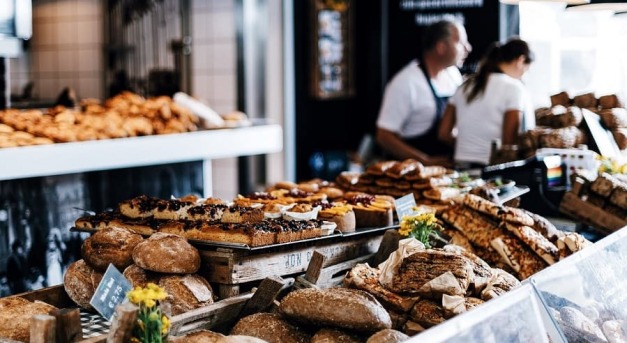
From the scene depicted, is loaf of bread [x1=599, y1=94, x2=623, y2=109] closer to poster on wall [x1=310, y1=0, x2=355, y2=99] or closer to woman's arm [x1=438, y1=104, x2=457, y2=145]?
woman's arm [x1=438, y1=104, x2=457, y2=145]

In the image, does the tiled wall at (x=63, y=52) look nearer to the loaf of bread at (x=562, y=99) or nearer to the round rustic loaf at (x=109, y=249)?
→ the loaf of bread at (x=562, y=99)

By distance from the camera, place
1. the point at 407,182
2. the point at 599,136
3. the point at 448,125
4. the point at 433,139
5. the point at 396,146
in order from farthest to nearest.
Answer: the point at 433,139 → the point at 396,146 → the point at 448,125 → the point at 599,136 → the point at 407,182

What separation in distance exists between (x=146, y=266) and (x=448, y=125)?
14.3 feet

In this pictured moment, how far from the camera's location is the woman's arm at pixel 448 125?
21.5ft

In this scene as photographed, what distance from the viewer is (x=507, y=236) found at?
312cm

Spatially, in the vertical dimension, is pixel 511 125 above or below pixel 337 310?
above

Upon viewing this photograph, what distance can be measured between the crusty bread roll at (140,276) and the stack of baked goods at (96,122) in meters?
2.49

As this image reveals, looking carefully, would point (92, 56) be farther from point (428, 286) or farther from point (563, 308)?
point (563, 308)

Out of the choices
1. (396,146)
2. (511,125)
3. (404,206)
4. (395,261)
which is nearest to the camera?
(395,261)

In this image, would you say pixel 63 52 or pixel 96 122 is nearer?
pixel 96 122

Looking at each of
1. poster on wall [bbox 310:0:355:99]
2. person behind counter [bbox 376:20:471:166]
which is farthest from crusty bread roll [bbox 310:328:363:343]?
poster on wall [bbox 310:0:355:99]

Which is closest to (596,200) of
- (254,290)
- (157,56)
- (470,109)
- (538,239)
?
(538,239)

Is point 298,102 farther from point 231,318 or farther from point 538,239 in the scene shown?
point 231,318

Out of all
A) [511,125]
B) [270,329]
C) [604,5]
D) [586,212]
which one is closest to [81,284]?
[270,329]
